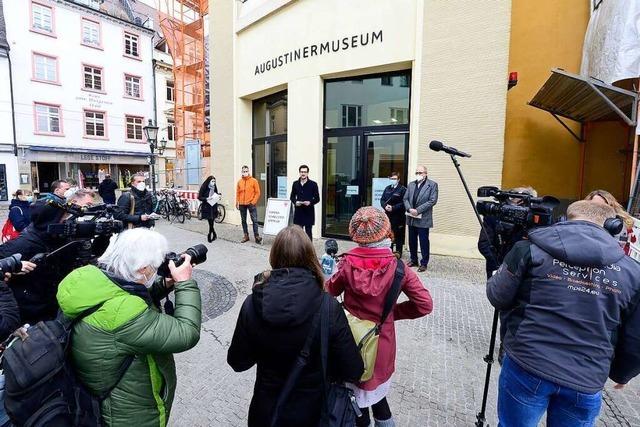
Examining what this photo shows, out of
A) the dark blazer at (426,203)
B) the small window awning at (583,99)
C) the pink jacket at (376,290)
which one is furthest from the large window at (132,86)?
the pink jacket at (376,290)

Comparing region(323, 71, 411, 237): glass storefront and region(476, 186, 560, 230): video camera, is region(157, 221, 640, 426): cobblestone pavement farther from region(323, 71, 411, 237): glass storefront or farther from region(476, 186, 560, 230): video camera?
region(323, 71, 411, 237): glass storefront

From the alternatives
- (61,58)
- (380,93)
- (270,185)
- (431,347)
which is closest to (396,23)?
(380,93)

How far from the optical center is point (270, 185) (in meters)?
11.0

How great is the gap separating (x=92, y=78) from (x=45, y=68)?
2.86 metres

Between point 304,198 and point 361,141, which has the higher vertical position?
point 361,141

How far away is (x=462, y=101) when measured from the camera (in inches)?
270

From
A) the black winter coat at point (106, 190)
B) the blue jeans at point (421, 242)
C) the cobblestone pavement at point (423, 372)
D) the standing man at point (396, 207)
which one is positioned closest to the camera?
the cobblestone pavement at point (423, 372)

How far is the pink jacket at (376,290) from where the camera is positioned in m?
1.89

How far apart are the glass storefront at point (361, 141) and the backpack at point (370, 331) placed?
6201mm

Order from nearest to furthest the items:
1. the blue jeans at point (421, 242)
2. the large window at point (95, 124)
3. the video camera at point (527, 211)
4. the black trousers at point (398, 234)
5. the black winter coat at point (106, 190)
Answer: the video camera at point (527, 211), the blue jeans at point (421, 242), the black trousers at point (398, 234), the black winter coat at point (106, 190), the large window at point (95, 124)

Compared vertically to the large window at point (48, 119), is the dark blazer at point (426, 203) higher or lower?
lower

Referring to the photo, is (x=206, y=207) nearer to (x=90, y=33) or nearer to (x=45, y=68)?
(x=45, y=68)

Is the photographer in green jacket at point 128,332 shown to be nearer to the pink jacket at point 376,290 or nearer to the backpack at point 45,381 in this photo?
the backpack at point 45,381

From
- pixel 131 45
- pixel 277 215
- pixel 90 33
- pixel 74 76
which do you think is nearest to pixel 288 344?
pixel 277 215
